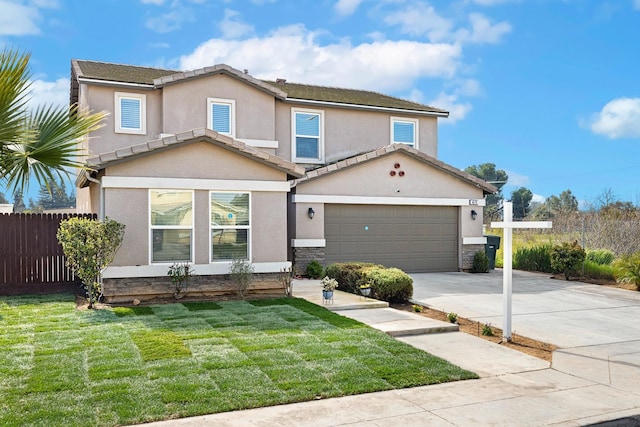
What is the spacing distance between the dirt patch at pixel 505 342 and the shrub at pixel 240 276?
12.8ft

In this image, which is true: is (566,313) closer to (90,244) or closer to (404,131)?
(90,244)

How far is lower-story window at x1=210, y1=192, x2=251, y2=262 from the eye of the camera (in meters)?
12.1

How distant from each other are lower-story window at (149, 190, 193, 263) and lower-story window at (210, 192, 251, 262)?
1.79 ft

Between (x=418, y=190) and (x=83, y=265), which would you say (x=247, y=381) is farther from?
(x=418, y=190)

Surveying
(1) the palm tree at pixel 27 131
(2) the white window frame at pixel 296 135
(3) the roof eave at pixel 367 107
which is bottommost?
(1) the palm tree at pixel 27 131

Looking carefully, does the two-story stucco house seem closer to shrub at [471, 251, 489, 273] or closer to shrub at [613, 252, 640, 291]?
shrub at [471, 251, 489, 273]

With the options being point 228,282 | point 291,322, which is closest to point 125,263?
point 228,282

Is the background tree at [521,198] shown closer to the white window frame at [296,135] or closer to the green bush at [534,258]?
the green bush at [534,258]

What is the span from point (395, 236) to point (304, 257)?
341cm

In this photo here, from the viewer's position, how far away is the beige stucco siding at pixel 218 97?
17109 millimetres

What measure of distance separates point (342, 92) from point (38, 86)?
16274mm

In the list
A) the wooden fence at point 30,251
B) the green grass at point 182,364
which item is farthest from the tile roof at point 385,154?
the green grass at point 182,364

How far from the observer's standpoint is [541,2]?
1548 cm

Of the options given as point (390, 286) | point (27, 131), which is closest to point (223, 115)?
point (390, 286)
